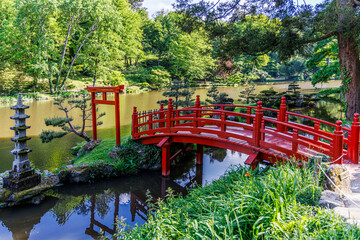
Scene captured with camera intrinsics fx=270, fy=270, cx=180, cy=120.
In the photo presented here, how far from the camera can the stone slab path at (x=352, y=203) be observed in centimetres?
279

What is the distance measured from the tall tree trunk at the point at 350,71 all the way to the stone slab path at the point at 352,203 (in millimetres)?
5328

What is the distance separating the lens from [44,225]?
213 inches

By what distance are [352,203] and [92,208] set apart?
5068 millimetres

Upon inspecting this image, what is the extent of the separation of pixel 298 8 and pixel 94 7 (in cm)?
1760

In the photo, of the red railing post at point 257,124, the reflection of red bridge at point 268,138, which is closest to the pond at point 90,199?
the reflection of red bridge at point 268,138

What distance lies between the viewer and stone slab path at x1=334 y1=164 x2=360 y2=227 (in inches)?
110

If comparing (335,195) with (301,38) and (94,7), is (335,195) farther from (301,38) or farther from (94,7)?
(94,7)

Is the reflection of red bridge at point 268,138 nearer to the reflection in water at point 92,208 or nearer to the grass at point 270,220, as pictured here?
the reflection in water at point 92,208

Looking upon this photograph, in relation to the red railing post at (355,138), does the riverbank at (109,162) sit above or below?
below

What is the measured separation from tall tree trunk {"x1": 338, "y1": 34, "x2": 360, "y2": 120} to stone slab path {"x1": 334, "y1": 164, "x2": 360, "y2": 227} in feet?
17.5

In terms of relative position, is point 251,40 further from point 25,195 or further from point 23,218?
point 23,218

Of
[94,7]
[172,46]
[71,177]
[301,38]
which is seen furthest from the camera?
[172,46]

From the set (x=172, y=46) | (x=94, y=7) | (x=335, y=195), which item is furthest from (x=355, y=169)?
(x=172, y=46)

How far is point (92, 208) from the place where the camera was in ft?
20.1
